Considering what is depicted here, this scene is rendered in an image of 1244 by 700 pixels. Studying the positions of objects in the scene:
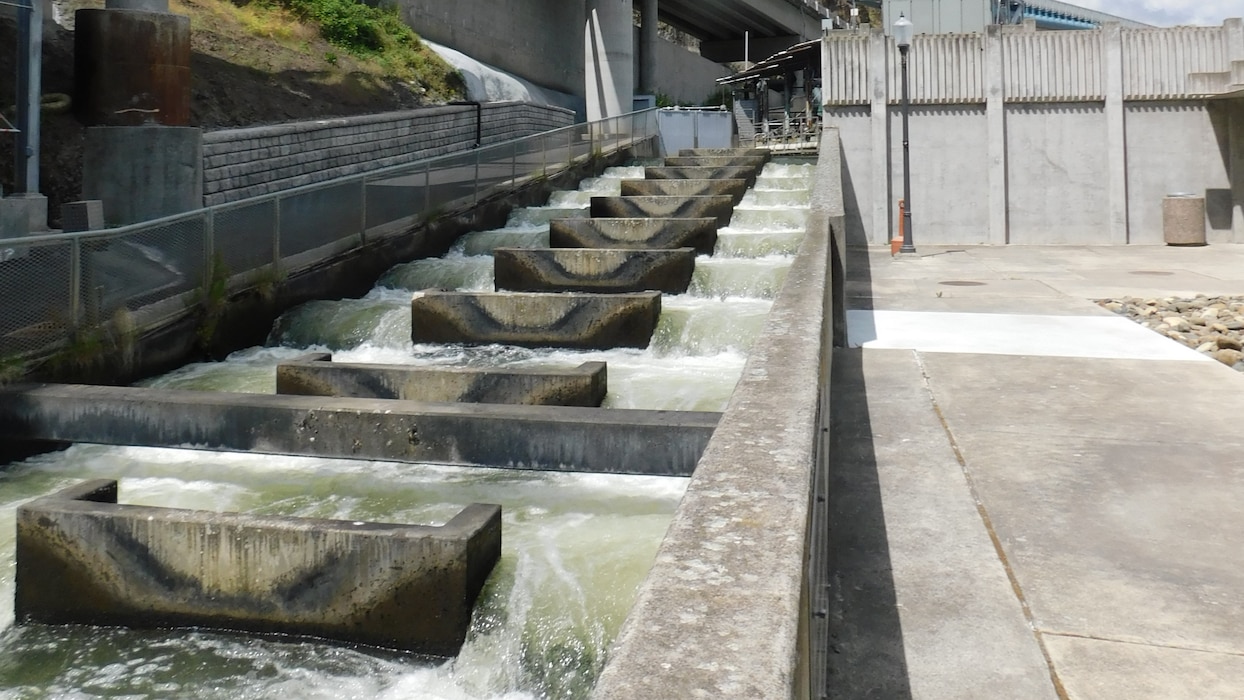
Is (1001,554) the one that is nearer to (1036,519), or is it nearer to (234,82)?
(1036,519)

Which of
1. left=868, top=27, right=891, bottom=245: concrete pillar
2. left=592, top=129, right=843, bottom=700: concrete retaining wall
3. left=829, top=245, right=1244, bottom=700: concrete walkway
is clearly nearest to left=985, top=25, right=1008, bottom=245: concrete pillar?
left=868, top=27, right=891, bottom=245: concrete pillar

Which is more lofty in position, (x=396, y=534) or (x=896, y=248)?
(x=896, y=248)

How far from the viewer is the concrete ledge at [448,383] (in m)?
7.50

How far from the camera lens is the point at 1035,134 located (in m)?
21.9

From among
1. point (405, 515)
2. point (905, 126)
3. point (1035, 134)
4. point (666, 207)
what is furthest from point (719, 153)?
point (405, 515)

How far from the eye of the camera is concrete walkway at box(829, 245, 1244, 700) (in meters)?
3.55

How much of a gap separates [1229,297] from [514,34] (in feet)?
89.0

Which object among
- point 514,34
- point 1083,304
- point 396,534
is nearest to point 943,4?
point 514,34

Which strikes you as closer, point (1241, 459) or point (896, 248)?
point (1241, 459)

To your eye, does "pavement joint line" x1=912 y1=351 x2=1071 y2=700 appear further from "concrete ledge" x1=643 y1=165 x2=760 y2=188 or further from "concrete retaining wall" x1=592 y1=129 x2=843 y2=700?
"concrete ledge" x1=643 y1=165 x2=760 y2=188

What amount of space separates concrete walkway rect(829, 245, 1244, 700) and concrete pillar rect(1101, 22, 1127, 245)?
13.3m

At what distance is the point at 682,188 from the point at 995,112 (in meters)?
8.37

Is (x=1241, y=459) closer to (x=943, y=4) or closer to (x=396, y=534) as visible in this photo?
(x=396, y=534)

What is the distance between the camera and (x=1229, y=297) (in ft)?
41.8
